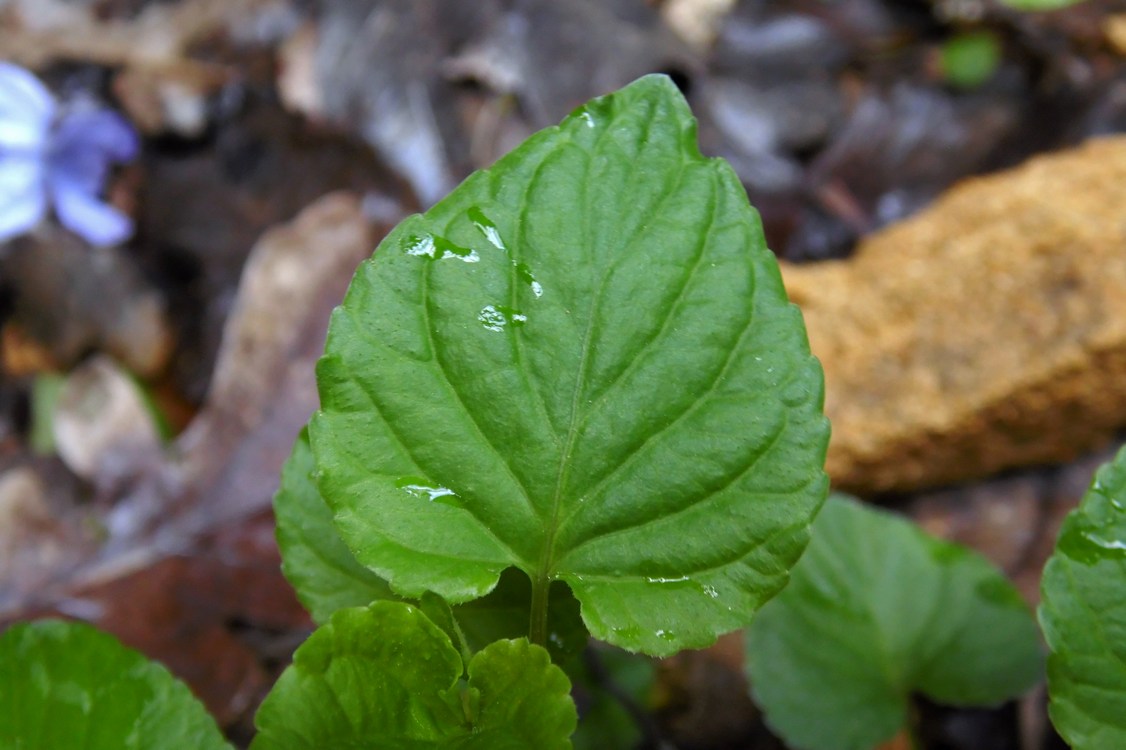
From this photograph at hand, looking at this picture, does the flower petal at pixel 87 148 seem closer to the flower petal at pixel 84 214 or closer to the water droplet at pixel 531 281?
the flower petal at pixel 84 214

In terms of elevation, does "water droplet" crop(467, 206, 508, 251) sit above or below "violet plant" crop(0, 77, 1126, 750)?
above

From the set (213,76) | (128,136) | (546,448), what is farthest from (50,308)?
(546,448)

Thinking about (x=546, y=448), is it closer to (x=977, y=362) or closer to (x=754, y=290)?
(x=754, y=290)

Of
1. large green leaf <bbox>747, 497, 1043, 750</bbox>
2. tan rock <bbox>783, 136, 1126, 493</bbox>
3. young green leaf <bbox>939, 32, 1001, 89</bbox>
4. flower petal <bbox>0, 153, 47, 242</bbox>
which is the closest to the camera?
large green leaf <bbox>747, 497, 1043, 750</bbox>

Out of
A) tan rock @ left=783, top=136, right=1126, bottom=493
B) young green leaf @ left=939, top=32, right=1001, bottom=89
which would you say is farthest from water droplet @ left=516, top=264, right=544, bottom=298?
young green leaf @ left=939, top=32, right=1001, bottom=89

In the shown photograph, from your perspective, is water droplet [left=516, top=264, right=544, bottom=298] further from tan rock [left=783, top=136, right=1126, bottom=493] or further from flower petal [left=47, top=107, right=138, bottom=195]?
flower petal [left=47, top=107, right=138, bottom=195]

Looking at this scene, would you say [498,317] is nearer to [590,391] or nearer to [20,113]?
[590,391]
